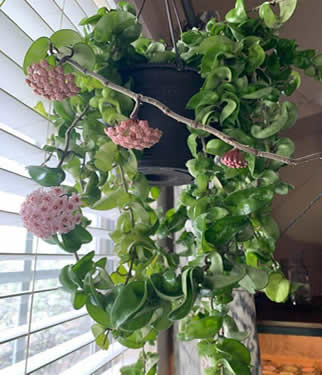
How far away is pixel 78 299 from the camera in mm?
369

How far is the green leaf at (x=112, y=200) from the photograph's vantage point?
1.51ft

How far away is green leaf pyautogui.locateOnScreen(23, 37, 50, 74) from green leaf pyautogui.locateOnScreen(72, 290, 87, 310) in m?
0.29

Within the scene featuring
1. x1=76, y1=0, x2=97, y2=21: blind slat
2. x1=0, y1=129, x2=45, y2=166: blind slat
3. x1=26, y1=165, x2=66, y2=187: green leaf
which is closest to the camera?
x1=26, y1=165, x2=66, y2=187: green leaf

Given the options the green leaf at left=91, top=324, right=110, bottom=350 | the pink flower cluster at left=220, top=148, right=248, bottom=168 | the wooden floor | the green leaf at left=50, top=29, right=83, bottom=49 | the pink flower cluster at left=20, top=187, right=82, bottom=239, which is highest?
the green leaf at left=50, top=29, right=83, bottom=49

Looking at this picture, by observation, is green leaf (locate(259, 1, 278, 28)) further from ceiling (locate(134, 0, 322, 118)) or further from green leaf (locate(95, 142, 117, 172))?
ceiling (locate(134, 0, 322, 118))

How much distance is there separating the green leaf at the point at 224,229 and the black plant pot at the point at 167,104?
19cm

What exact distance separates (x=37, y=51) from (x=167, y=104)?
21cm

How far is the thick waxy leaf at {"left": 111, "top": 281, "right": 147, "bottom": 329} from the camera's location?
0.31 metres

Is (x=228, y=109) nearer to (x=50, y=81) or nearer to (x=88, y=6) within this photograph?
(x=50, y=81)

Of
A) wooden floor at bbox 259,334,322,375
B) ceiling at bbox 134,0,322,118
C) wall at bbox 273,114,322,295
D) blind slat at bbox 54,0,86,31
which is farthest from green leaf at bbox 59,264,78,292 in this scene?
wall at bbox 273,114,322,295

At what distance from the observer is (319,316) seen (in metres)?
1.02

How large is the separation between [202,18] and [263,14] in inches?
30.8

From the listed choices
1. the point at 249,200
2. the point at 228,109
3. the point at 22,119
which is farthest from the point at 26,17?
the point at 249,200

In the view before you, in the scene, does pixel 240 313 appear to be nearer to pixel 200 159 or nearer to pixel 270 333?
pixel 270 333
